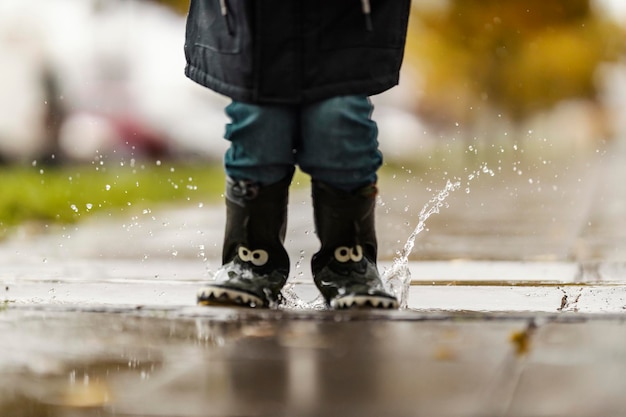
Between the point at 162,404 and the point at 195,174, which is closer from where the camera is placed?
the point at 162,404

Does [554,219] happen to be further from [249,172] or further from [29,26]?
[29,26]

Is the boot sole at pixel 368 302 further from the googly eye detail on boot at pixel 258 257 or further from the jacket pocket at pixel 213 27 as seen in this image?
the jacket pocket at pixel 213 27

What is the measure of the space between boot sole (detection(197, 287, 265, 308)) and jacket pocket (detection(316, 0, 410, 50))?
2.35 ft

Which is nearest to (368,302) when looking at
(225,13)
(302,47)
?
(302,47)

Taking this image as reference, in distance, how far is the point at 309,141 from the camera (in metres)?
2.78

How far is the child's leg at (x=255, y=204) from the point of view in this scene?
2.76 meters

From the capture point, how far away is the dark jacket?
2703 mm

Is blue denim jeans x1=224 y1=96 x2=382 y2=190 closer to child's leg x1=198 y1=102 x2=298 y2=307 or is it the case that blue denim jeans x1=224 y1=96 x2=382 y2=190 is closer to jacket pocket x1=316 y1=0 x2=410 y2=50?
child's leg x1=198 y1=102 x2=298 y2=307

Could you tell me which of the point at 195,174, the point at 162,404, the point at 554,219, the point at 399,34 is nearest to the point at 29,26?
the point at 195,174

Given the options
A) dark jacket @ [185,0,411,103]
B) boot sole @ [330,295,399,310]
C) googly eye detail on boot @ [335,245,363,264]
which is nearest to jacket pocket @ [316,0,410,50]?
dark jacket @ [185,0,411,103]

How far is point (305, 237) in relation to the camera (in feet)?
17.1

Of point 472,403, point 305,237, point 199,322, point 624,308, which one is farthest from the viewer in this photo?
point 305,237

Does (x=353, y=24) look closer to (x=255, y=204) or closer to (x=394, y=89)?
(x=255, y=204)

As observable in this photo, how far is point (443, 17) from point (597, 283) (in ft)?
51.5
